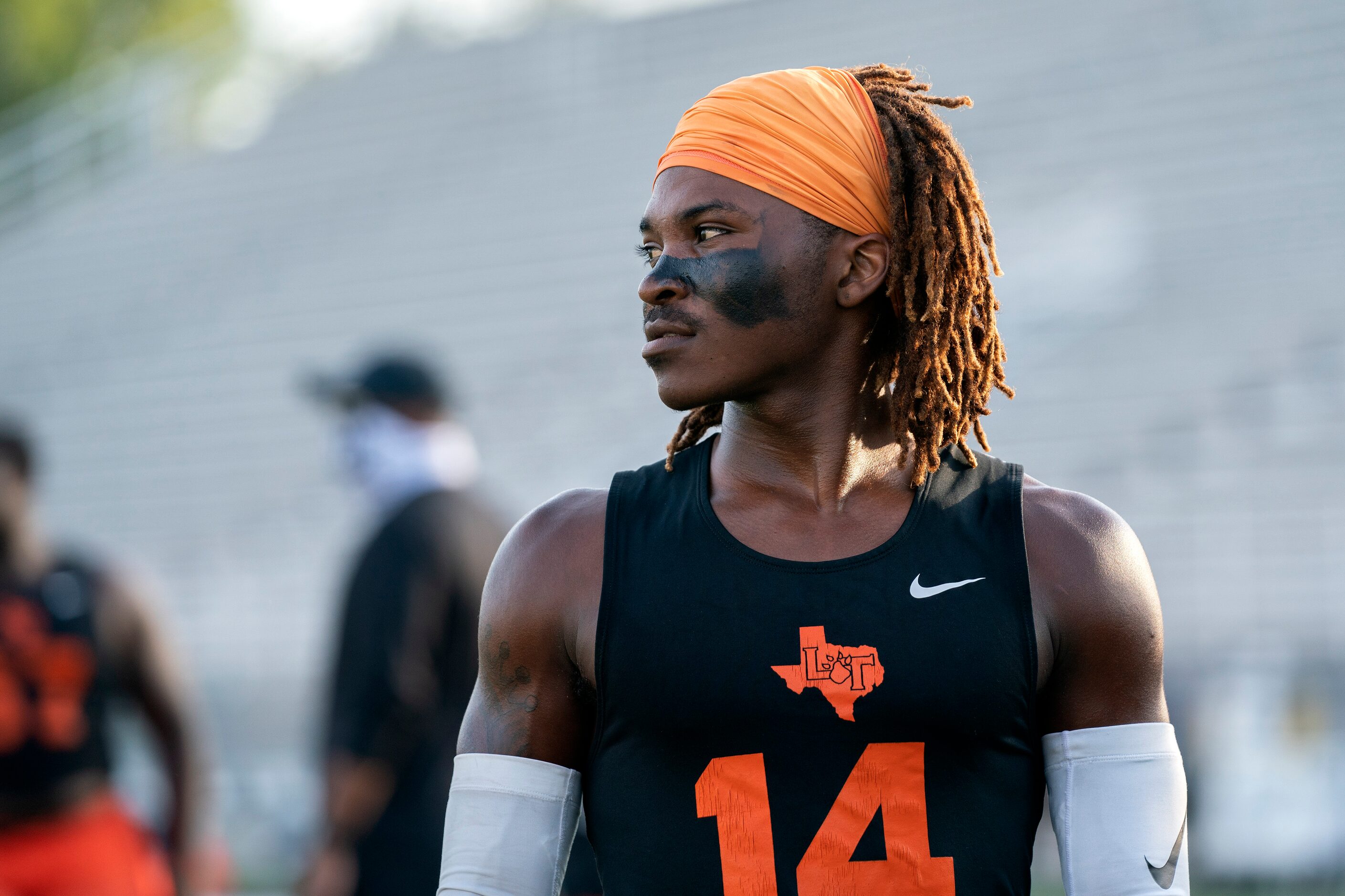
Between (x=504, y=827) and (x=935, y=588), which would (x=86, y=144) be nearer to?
(x=504, y=827)

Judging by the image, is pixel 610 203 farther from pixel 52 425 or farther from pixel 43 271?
pixel 43 271

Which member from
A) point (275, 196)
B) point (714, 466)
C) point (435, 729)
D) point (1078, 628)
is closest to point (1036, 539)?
point (1078, 628)

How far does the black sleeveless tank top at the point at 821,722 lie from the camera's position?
2.01 meters

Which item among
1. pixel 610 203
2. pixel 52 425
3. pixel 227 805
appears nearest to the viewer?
pixel 227 805

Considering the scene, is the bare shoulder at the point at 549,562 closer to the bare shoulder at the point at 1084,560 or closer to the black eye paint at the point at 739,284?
the black eye paint at the point at 739,284

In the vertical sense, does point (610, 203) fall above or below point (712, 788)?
above

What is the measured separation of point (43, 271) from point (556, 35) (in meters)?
6.78

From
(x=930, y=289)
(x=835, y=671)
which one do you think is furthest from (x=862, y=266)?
(x=835, y=671)

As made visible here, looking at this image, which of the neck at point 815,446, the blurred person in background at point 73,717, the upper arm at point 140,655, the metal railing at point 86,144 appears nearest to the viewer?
the neck at point 815,446

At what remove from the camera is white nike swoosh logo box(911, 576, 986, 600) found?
2.08m

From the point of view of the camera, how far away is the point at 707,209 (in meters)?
2.16

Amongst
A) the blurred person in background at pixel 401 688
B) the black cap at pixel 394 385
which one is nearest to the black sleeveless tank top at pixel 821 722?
the blurred person in background at pixel 401 688

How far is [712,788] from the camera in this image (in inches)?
80.2

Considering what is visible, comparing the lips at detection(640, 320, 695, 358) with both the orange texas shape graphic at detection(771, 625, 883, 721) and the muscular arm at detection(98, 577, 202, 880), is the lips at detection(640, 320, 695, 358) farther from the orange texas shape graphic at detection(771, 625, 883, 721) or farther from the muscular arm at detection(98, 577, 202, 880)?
the muscular arm at detection(98, 577, 202, 880)
